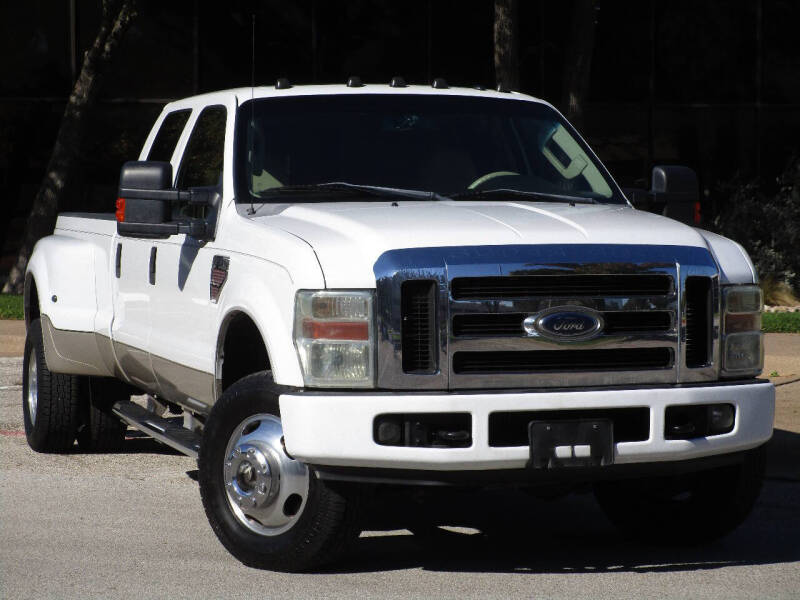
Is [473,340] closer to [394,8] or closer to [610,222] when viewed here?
[610,222]

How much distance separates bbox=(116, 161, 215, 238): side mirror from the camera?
6719mm

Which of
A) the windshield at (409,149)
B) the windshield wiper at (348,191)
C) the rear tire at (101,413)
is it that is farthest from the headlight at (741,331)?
the rear tire at (101,413)

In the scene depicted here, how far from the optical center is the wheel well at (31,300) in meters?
9.28

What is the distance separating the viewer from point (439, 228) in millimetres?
5852

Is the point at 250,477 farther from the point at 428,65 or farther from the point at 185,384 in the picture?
the point at 428,65

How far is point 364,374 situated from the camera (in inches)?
221

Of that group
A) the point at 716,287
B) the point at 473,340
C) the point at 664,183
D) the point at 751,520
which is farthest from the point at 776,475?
the point at 473,340

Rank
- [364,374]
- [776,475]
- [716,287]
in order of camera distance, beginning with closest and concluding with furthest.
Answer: [364,374] → [716,287] → [776,475]

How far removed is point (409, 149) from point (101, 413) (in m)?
3.07

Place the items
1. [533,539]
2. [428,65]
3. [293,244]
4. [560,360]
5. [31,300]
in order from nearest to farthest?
[560,360] < [293,244] < [533,539] < [31,300] < [428,65]

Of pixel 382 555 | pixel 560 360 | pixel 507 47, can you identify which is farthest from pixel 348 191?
pixel 507 47

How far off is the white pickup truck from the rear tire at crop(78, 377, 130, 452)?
6.24ft

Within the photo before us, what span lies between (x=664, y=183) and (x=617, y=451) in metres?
1.81

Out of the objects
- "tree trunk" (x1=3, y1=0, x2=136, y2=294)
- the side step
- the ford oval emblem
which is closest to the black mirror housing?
the side step
